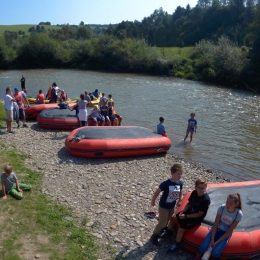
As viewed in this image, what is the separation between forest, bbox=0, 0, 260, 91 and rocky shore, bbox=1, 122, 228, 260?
2492 cm

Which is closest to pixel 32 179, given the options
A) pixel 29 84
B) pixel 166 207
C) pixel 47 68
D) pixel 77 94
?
pixel 166 207

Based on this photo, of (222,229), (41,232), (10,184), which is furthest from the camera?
(10,184)

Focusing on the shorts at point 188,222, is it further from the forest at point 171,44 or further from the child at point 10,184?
the forest at point 171,44

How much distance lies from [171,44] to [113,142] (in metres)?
65.8

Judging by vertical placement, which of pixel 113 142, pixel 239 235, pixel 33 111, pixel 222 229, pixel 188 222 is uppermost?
pixel 33 111

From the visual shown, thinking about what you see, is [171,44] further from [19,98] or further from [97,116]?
[19,98]

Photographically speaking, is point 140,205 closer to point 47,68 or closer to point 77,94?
point 77,94

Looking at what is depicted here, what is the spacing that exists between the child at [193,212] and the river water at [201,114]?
574cm

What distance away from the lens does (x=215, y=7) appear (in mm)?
72188

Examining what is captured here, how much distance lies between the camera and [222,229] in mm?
5348

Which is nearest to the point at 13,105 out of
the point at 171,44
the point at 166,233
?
the point at 166,233

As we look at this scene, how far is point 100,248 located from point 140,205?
6.41 feet

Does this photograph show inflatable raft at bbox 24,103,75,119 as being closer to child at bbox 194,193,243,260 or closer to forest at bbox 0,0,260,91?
child at bbox 194,193,243,260

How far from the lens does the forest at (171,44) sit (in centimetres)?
3403
